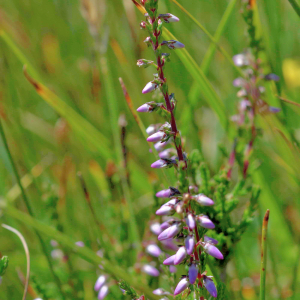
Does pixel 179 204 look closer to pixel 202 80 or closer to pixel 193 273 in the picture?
pixel 193 273

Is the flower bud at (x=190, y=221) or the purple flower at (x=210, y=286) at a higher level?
the flower bud at (x=190, y=221)

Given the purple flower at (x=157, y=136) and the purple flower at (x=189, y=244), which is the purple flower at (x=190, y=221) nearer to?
the purple flower at (x=189, y=244)

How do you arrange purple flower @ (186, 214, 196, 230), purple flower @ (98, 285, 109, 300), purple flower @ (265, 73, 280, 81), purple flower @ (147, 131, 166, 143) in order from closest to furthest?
purple flower @ (186, 214, 196, 230) < purple flower @ (147, 131, 166, 143) < purple flower @ (98, 285, 109, 300) < purple flower @ (265, 73, 280, 81)

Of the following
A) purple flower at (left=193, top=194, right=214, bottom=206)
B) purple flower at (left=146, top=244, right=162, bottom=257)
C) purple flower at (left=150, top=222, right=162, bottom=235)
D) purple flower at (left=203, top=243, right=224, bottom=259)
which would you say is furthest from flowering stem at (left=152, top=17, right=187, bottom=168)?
purple flower at (left=146, top=244, right=162, bottom=257)

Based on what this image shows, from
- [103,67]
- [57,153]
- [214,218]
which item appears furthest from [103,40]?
[214,218]

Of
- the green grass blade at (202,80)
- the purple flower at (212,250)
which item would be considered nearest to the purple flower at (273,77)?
the green grass blade at (202,80)

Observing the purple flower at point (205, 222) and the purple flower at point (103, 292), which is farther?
the purple flower at point (103, 292)

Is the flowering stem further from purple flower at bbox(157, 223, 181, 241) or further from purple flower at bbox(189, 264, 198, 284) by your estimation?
purple flower at bbox(189, 264, 198, 284)

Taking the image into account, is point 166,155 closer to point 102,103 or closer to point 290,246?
point 290,246

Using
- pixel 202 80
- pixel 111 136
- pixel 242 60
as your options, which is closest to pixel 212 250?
pixel 202 80
